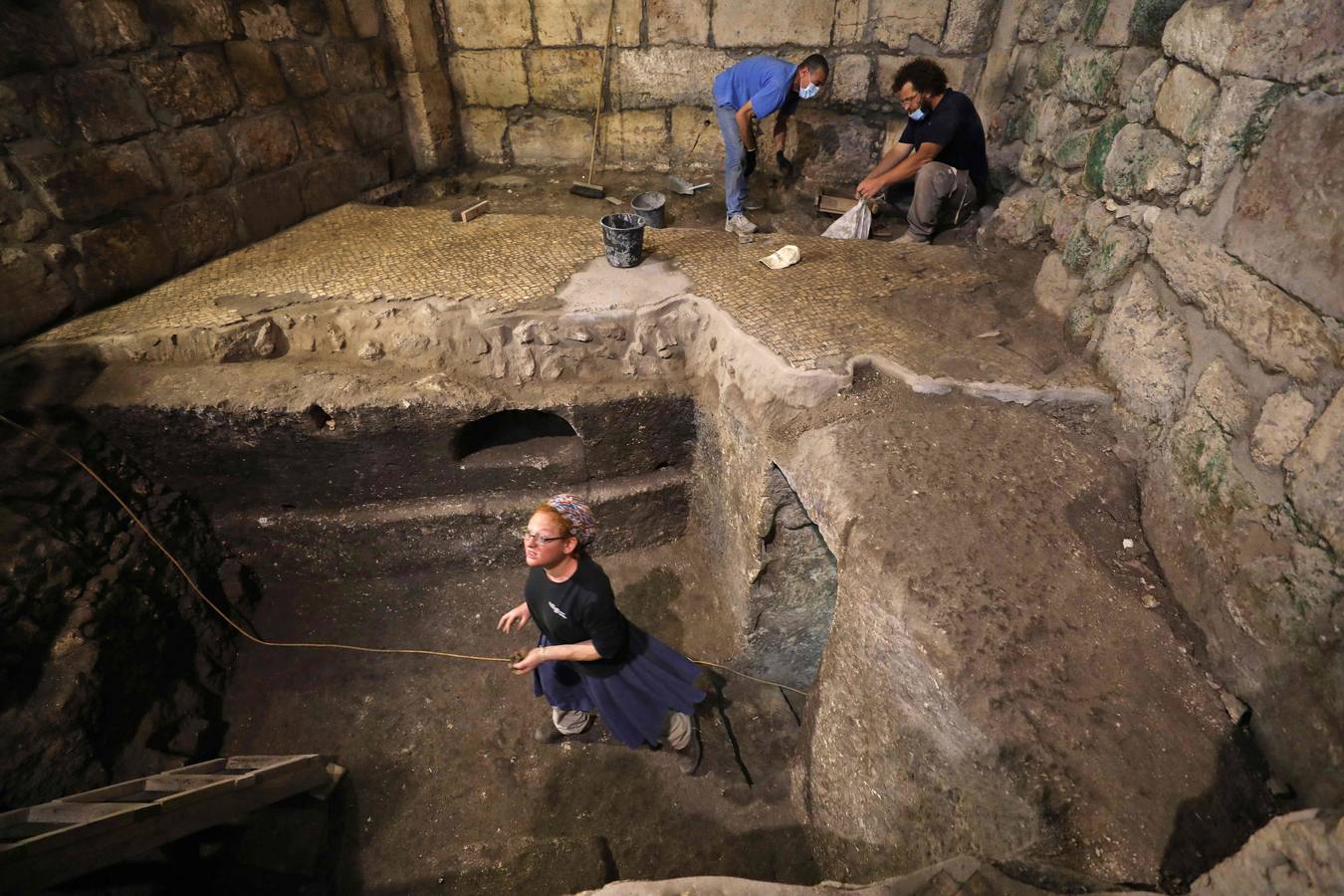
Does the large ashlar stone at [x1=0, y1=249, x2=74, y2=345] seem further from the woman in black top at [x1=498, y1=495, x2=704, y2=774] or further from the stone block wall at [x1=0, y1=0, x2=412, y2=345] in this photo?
the woman in black top at [x1=498, y1=495, x2=704, y2=774]

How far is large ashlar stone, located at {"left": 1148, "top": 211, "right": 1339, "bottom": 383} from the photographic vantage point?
1.63m

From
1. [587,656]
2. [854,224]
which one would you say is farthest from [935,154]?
[587,656]

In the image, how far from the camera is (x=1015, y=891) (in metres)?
1.33

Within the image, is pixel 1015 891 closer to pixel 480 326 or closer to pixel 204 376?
Answer: pixel 480 326

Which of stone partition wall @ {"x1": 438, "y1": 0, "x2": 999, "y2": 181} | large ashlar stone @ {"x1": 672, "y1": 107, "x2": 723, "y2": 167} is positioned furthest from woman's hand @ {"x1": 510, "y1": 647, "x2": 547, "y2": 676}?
large ashlar stone @ {"x1": 672, "y1": 107, "x2": 723, "y2": 167}

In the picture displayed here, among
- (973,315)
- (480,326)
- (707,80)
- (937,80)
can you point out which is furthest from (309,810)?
(707,80)

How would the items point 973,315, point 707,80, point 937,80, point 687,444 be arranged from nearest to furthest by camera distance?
point 973,315
point 687,444
point 937,80
point 707,80

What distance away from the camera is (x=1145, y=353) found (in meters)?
2.27

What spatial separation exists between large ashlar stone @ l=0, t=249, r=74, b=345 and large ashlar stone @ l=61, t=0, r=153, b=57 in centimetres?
110

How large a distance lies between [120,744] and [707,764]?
8.62ft

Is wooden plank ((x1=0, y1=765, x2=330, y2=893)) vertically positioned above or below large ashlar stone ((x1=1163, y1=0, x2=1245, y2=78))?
below

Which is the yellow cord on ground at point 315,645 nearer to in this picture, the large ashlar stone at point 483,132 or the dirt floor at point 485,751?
the dirt floor at point 485,751

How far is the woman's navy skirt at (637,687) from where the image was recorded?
265 cm

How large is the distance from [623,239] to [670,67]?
8.93 feet
